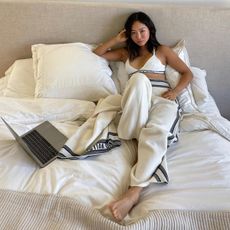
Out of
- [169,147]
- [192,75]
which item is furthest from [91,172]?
[192,75]

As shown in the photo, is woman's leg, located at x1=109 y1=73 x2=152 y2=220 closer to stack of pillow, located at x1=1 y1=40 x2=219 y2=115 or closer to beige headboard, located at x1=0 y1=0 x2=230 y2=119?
stack of pillow, located at x1=1 y1=40 x2=219 y2=115

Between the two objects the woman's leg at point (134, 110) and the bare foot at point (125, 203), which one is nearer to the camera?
the bare foot at point (125, 203)

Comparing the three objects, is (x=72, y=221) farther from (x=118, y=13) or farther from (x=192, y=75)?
(x=118, y=13)

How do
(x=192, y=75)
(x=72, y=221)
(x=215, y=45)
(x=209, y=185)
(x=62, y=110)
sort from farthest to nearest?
(x=215, y=45) < (x=192, y=75) < (x=62, y=110) < (x=209, y=185) < (x=72, y=221)

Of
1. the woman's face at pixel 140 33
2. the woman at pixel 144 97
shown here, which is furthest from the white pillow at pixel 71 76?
the woman's face at pixel 140 33

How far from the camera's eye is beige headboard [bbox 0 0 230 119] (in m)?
1.69

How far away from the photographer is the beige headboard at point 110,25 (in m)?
1.69

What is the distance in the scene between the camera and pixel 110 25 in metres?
1.75

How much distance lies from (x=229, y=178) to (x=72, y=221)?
23.1 inches

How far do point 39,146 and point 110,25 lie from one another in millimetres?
876

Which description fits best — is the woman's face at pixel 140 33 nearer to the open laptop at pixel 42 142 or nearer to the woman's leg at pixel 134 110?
the woman's leg at pixel 134 110

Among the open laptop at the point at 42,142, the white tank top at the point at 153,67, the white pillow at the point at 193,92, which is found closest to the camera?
the open laptop at the point at 42,142

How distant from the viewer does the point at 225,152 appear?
4.05 ft

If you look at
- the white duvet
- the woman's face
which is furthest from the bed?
the woman's face
